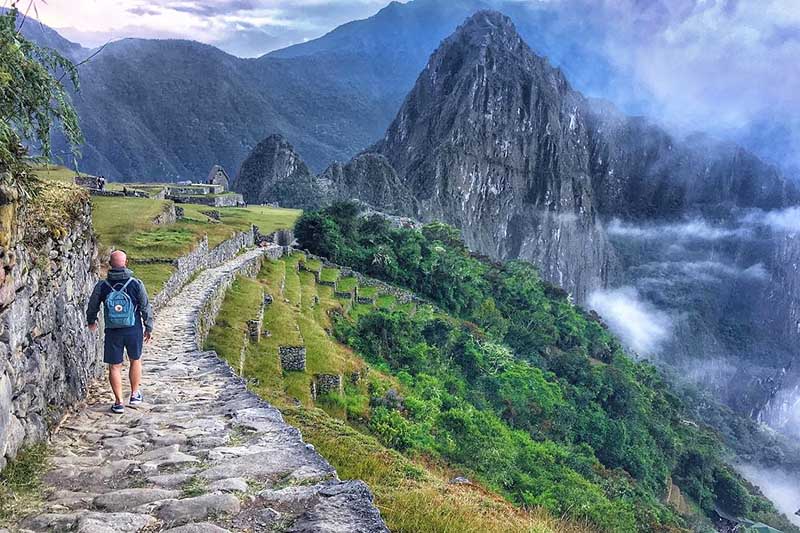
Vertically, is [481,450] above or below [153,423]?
below

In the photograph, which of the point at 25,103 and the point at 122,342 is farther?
the point at 122,342

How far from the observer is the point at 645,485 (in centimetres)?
3098

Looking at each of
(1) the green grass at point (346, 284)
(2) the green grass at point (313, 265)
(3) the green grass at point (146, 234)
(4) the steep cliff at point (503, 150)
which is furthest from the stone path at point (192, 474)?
(4) the steep cliff at point (503, 150)

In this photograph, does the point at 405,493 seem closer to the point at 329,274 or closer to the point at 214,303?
the point at 214,303

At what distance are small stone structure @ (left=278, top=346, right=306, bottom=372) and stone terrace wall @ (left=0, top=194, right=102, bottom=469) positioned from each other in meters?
7.51

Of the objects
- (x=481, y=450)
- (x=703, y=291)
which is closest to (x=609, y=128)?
(x=703, y=291)

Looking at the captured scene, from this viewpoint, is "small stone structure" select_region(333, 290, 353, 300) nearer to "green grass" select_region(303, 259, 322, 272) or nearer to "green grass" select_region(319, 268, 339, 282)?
"green grass" select_region(319, 268, 339, 282)

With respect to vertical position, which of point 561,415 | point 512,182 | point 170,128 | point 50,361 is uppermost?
point 170,128

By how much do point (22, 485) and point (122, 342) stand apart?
8.72 ft

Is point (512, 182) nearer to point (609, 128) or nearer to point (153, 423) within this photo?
point (609, 128)

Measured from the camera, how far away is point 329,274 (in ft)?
117

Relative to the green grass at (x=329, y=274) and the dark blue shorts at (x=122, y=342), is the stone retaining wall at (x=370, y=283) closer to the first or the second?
the green grass at (x=329, y=274)

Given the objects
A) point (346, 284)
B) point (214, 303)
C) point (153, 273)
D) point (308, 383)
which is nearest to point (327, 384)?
point (308, 383)

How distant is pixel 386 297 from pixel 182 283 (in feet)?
63.7
